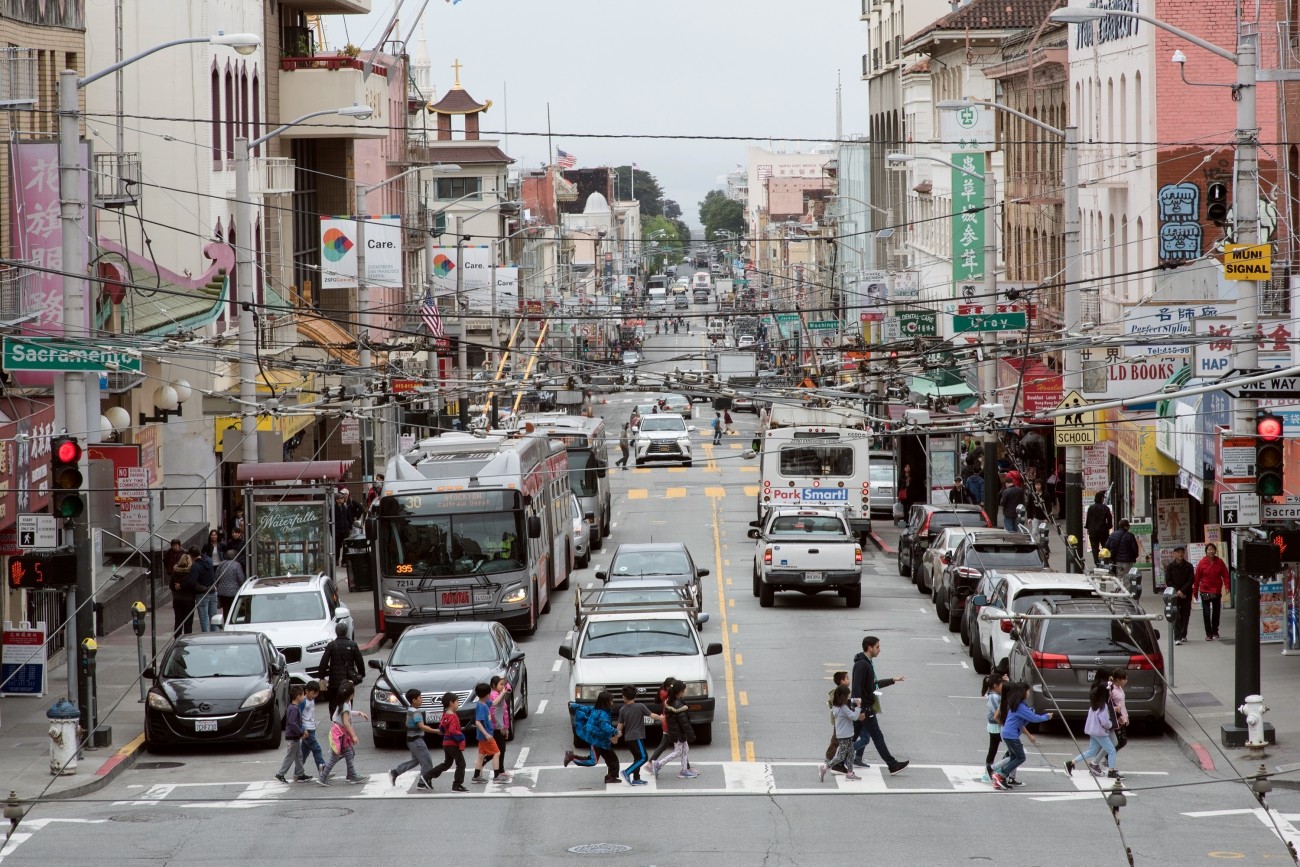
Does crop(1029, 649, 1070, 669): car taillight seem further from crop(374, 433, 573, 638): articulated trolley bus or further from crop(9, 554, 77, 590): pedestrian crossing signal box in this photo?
crop(9, 554, 77, 590): pedestrian crossing signal box

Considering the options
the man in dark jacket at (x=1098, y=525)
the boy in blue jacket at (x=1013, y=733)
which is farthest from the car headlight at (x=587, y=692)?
the man in dark jacket at (x=1098, y=525)

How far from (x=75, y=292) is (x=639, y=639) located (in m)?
7.94

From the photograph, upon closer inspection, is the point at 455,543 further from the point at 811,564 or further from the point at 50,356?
the point at 50,356

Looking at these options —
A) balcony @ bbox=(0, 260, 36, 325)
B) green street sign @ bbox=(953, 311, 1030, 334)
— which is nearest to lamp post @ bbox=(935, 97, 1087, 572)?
green street sign @ bbox=(953, 311, 1030, 334)

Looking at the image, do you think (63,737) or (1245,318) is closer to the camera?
(63,737)

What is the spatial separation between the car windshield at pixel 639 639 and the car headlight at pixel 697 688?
839mm

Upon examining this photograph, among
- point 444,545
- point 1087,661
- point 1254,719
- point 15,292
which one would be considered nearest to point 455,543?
point 444,545

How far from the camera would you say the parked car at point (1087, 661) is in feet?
75.8

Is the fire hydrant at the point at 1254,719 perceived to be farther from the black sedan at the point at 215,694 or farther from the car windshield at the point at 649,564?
the car windshield at the point at 649,564

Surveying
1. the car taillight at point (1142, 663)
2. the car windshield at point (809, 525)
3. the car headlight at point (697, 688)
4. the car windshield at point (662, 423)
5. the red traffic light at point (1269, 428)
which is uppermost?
the red traffic light at point (1269, 428)

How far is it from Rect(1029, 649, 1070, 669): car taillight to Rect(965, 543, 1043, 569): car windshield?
906 cm

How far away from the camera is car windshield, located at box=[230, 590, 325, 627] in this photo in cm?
2834

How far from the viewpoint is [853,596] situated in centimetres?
3588

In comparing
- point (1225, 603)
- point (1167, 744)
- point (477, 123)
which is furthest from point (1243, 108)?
point (477, 123)
